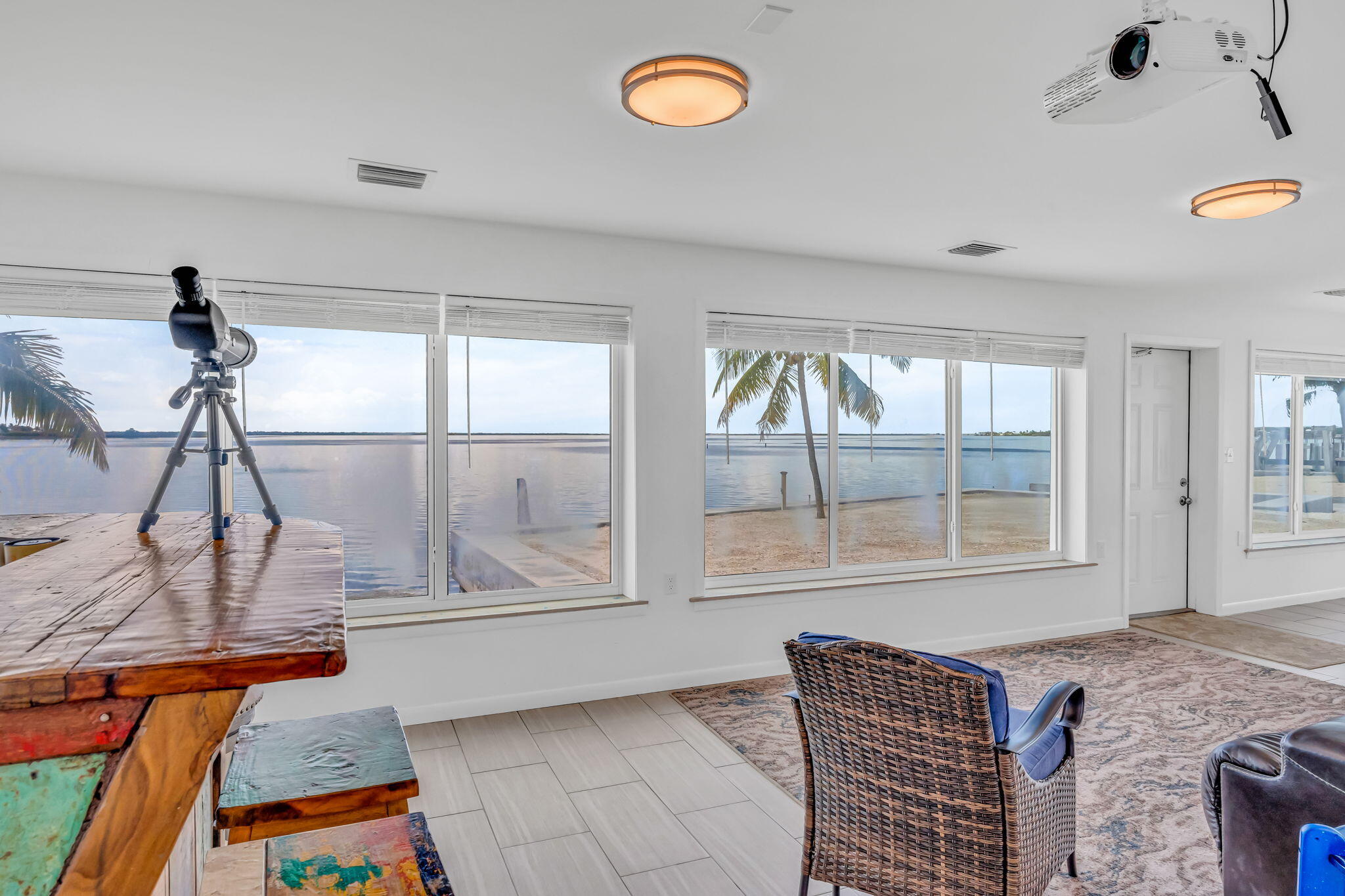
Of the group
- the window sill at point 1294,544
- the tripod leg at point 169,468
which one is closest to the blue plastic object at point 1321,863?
the tripod leg at point 169,468

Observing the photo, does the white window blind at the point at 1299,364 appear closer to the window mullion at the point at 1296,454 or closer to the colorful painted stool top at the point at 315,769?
the window mullion at the point at 1296,454

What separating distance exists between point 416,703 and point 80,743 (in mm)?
3294

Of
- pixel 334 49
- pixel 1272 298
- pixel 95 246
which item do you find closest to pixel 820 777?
pixel 334 49

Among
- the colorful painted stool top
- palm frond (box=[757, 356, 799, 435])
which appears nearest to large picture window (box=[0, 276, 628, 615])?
palm frond (box=[757, 356, 799, 435])

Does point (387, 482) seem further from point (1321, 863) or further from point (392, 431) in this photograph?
point (1321, 863)

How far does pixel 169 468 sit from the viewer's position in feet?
4.78

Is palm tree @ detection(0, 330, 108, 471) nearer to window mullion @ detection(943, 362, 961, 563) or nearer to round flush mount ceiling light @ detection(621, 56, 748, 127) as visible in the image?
round flush mount ceiling light @ detection(621, 56, 748, 127)

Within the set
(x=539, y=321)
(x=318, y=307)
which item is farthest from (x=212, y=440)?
(x=539, y=321)

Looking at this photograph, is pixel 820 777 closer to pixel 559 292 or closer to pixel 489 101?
pixel 489 101

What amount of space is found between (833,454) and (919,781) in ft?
9.55

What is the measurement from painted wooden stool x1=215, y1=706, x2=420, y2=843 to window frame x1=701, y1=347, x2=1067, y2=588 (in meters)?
2.92

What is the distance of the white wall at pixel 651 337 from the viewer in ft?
10.8

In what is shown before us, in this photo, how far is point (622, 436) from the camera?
13.7 feet

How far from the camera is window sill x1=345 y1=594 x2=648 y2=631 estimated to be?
141 inches
